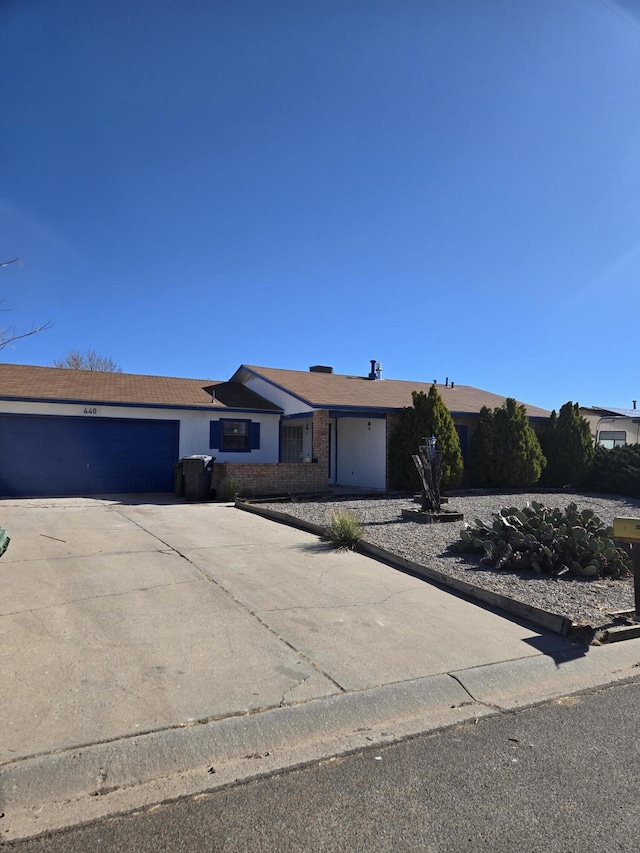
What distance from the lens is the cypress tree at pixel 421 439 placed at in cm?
1706

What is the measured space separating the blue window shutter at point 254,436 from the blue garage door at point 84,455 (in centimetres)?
241

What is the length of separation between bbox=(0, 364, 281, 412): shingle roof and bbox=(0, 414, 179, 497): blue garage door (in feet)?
2.05

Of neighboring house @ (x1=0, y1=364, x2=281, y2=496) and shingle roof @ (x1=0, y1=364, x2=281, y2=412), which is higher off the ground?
shingle roof @ (x1=0, y1=364, x2=281, y2=412)

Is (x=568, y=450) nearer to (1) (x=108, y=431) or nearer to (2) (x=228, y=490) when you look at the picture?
(2) (x=228, y=490)

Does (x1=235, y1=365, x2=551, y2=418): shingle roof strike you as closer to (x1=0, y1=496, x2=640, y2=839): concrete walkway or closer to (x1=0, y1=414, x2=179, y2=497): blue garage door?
(x1=0, y1=414, x2=179, y2=497): blue garage door

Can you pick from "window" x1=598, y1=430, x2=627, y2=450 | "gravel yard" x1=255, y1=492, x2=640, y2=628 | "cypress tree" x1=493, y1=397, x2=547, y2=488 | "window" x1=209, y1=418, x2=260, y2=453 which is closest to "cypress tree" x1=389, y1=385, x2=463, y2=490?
"gravel yard" x1=255, y1=492, x2=640, y2=628

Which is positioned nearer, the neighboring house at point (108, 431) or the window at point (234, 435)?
the neighboring house at point (108, 431)

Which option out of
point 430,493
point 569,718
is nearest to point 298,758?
point 569,718

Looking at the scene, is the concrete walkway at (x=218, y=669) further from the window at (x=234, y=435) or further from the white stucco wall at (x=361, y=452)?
the white stucco wall at (x=361, y=452)

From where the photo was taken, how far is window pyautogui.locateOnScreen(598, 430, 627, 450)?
24.5 metres

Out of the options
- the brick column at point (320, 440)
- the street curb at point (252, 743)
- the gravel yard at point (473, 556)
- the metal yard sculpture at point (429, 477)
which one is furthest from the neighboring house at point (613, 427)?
the street curb at point (252, 743)

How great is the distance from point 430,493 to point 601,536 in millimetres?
4193

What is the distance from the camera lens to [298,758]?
10.9ft

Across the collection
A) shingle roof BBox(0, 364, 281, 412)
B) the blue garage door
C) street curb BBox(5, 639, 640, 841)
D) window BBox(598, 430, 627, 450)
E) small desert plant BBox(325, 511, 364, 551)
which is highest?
shingle roof BBox(0, 364, 281, 412)
